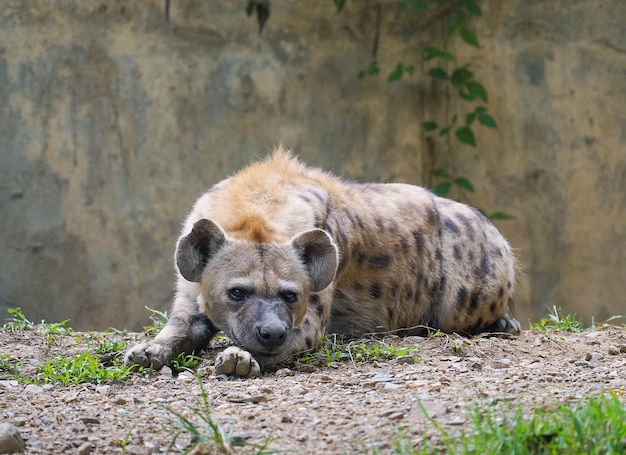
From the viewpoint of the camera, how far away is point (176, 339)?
403 centimetres

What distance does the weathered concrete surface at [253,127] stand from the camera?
698cm

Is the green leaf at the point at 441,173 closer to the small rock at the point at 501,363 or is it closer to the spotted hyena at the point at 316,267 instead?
the spotted hyena at the point at 316,267

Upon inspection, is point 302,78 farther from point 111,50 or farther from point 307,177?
point 307,177

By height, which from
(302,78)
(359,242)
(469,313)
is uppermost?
(302,78)

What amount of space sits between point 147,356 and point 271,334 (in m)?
0.48

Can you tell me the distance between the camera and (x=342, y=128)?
298 inches

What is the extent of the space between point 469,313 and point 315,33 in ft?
10.3

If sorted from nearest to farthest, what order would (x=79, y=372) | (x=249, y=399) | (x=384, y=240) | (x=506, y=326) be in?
1. (x=249, y=399)
2. (x=79, y=372)
3. (x=384, y=240)
4. (x=506, y=326)

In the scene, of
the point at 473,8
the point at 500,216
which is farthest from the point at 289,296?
the point at 473,8

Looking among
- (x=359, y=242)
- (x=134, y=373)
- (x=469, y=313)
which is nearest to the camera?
(x=134, y=373)

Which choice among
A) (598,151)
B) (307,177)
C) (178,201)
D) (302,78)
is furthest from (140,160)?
(598,151)

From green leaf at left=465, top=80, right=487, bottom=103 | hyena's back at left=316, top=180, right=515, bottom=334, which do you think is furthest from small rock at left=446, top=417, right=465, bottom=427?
green leaf at left=465, top=80, right=487, bottom=103

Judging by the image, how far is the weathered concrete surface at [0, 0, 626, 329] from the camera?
6.98 metres

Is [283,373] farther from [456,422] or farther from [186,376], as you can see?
[456,422]
